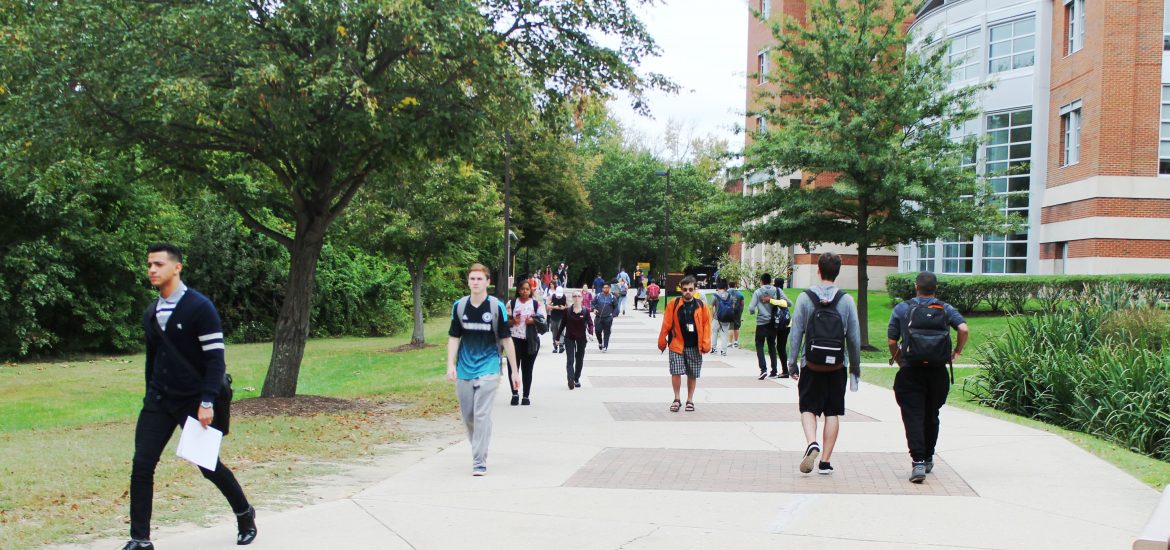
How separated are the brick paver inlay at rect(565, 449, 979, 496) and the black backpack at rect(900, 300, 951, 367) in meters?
0.93

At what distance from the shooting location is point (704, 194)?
68.1 m

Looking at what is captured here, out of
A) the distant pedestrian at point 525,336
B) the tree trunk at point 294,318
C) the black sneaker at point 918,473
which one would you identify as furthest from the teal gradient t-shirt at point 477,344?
the tree trunk at point 294,318

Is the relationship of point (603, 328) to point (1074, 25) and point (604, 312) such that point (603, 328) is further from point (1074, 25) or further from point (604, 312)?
point (1074, 25)

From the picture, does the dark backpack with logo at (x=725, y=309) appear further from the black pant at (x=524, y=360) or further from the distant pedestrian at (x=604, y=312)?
the black pant at (x=524, y=360)

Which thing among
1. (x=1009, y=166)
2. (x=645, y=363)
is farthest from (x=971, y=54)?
(x=645, y=363)

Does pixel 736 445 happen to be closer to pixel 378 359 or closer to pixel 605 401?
pixel 605 401

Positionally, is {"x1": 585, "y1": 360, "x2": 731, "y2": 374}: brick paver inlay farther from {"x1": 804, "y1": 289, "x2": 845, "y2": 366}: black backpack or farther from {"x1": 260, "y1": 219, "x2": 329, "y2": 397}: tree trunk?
{"x1": 804, "y1": 289, "x2": 845, "y2": 366}: black backpack

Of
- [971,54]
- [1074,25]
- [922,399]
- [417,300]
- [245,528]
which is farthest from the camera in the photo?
[971,54]

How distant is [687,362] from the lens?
39.1 feet

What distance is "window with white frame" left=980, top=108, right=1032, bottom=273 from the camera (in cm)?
3194

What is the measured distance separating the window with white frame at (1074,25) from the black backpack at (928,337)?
2545cm

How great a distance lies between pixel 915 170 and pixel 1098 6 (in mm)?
11805

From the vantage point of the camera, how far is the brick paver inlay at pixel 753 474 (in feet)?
23.8

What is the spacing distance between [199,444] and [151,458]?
0.89ft
